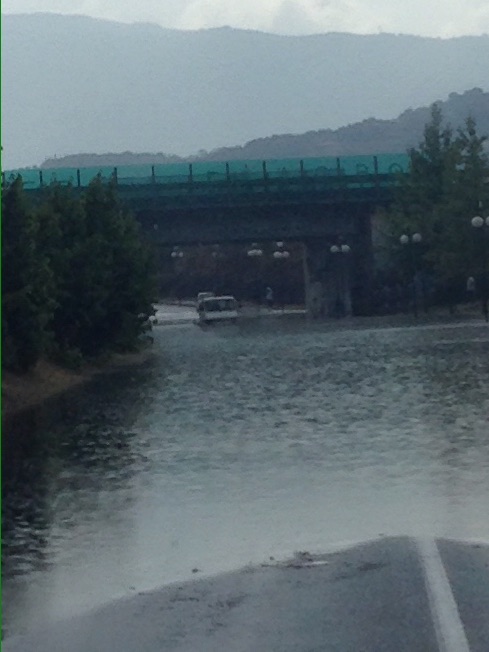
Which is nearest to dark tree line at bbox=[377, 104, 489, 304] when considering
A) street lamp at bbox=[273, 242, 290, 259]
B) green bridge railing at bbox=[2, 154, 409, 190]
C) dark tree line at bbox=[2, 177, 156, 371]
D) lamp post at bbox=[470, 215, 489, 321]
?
lamp post at bbox=[470, 215, 489, 321]

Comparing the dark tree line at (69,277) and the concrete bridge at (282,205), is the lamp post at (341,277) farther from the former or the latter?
the dark tree line at (69,277)

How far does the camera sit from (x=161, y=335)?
53.4m

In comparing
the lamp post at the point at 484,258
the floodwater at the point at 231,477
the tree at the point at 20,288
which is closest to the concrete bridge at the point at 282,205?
the lamp post at the point at 484,258

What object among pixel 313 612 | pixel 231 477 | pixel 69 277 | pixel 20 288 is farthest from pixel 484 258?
pixel 313 612

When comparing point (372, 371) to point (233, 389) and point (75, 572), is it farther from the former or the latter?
point (75, 572)

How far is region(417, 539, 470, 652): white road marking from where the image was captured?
7.16 m

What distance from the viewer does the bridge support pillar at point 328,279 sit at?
6338 cm

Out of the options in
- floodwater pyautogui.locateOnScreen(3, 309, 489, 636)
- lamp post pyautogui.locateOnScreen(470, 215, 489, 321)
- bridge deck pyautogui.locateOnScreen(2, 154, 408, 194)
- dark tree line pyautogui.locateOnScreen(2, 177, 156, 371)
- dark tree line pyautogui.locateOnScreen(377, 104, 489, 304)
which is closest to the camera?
floodwater pyautogui.locateOnScreen(3, 309, 489, 636)

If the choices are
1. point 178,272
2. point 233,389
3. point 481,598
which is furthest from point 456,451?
point 178,272

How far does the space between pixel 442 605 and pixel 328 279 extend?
56340 mm

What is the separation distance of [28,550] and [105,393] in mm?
15462

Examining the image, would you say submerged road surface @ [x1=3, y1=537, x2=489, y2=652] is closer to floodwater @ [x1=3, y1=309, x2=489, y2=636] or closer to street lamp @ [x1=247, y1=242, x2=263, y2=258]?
floodwater @ [x1=3, y1=309, x2=489, y2=636]

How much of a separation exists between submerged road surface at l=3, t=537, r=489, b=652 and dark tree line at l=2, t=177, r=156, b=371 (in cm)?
1511

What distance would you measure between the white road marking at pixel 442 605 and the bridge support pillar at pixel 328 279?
5362 centimetres
